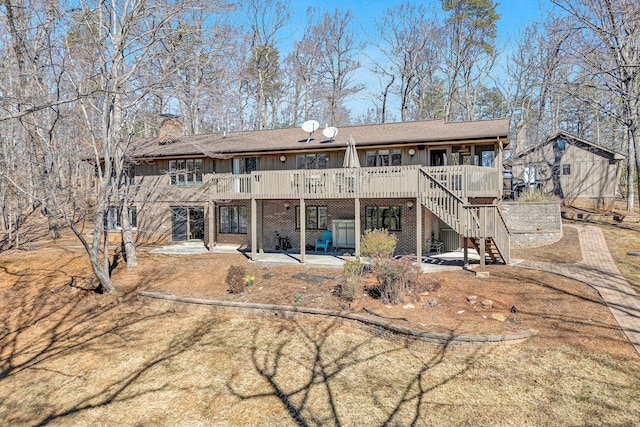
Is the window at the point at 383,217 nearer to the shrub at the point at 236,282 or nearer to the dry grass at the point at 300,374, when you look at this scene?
the dry grass at the point at 300,374

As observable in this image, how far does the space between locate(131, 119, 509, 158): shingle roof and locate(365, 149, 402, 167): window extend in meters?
0.69

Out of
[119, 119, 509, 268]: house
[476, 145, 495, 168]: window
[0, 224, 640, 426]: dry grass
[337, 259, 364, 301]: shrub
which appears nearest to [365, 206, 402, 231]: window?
[119, 119, 509, 268]: house

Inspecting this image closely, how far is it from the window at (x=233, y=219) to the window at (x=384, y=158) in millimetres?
7072

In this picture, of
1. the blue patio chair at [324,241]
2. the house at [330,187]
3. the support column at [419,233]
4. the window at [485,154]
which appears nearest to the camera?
the support column at [419,233]

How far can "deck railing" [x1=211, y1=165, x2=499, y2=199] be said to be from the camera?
13711mm

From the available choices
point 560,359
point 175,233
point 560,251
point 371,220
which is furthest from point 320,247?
point 560,359

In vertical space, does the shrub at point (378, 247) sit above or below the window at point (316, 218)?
below

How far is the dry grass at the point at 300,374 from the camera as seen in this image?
5832mm

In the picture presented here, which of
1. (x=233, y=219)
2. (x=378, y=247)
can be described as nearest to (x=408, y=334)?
(x=378, y=247)

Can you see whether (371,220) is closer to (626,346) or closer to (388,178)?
(388,178)

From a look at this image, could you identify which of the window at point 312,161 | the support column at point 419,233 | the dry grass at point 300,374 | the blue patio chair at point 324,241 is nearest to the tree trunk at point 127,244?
the dry grass at point 300,374

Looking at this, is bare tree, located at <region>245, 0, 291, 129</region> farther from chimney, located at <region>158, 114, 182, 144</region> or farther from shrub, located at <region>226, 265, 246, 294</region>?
shrub, located at <region>226, 265, 246, 294</region>

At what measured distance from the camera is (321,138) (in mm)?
18719

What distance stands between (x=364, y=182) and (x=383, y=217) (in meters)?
3.14
